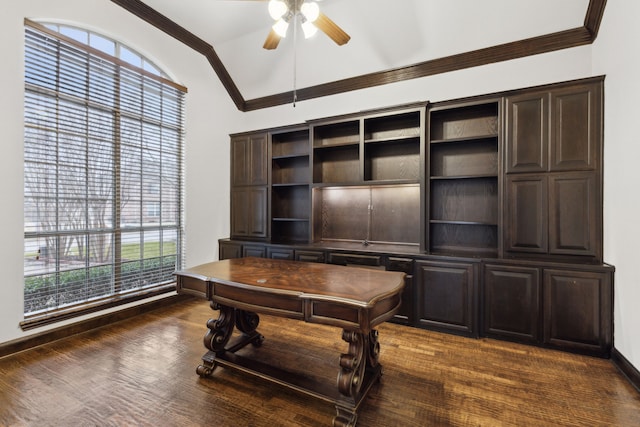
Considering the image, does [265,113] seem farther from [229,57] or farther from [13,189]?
[13,189]

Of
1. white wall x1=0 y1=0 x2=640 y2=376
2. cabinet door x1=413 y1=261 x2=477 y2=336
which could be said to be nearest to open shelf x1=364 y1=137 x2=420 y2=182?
white wall x1=0 y1=0 x2=640 y2=376

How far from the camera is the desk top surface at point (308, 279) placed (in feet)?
5.37

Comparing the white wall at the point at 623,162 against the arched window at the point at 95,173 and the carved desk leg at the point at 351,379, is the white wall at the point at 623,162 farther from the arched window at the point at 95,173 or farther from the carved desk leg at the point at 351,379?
the arched window at the point at 95,173

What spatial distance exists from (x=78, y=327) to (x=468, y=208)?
14.2 ft

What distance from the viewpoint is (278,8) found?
2.02 meters

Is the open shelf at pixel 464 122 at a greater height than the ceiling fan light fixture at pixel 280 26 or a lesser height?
lesser

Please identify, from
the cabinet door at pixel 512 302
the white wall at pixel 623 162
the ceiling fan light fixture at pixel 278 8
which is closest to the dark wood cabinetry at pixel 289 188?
the ceiling fan light fixture at pixel 278 8

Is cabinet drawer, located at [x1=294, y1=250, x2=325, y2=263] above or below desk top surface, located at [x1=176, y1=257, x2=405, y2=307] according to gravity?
below

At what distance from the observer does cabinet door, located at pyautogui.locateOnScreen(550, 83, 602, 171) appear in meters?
2.57

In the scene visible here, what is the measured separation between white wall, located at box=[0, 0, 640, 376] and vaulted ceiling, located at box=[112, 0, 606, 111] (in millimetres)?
128

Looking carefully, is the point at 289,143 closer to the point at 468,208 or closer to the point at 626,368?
the point at 468,208

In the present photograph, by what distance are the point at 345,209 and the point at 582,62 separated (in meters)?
2.92

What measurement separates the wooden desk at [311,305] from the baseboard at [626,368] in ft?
5.93

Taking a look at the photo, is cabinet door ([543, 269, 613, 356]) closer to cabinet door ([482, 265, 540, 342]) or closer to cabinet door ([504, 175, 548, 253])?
cabinet door ([482, 265, 540, 342])
